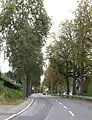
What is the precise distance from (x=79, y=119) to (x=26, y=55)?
2965 centimetres

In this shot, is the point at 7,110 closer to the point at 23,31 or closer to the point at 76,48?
the point at 23,31

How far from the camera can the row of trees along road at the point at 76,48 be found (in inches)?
Result: 1554

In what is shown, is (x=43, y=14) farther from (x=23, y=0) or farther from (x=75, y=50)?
(x=75, y=50)

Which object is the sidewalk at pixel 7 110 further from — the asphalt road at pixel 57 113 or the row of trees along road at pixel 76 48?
the row of trees along road at pixel 76 48

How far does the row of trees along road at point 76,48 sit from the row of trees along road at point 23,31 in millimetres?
5211

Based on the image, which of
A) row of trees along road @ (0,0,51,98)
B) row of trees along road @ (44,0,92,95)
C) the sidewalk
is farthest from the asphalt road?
row of trees along road @ (0,0,51,98)

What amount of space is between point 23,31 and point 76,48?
849cm

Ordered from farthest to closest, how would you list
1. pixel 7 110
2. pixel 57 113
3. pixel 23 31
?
pixel 23 31 → pixel 7 110 → pixel 57 113

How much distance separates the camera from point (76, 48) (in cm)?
4709

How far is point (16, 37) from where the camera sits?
4538cm

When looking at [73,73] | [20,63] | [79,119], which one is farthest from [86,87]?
Result: [79,119]

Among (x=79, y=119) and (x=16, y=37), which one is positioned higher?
(x=16, y=37)

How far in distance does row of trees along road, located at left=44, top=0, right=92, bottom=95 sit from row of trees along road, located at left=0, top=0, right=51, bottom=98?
521 cm

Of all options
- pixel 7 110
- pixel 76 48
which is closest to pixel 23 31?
pixel 76 48
